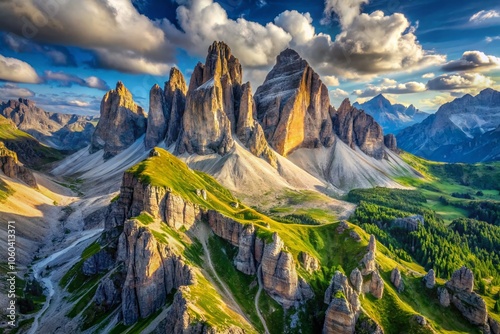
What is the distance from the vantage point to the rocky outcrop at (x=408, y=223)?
622 ft

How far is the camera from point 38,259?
14988cm

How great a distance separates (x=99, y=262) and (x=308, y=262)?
241 ft

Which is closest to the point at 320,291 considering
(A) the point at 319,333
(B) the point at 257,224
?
(A) the point at 319,333

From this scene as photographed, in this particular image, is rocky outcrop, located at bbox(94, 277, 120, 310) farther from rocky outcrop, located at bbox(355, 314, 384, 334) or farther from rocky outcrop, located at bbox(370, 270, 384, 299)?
rocky outcrop, located at bbox(370, 270, 384, 299)

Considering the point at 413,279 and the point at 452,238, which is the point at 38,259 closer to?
the point at 413,279

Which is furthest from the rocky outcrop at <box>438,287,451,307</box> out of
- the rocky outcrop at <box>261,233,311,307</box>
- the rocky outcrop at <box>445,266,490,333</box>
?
the rocky outcrop at <box>261,233,311,307</box>

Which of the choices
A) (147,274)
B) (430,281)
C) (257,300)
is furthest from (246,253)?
(430,281)

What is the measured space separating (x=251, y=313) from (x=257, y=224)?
106 ft

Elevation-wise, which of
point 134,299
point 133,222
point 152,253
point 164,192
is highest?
Result: point 164,192

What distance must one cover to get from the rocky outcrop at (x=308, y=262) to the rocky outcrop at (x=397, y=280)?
27370 mm

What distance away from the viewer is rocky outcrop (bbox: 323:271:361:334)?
8075 cm

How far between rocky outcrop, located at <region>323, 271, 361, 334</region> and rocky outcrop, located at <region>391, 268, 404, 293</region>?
25.5m

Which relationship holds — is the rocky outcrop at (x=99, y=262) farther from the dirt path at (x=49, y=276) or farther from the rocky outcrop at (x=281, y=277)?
the rocky outcrop at (x=281, y=277)

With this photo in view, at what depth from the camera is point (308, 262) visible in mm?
104438
